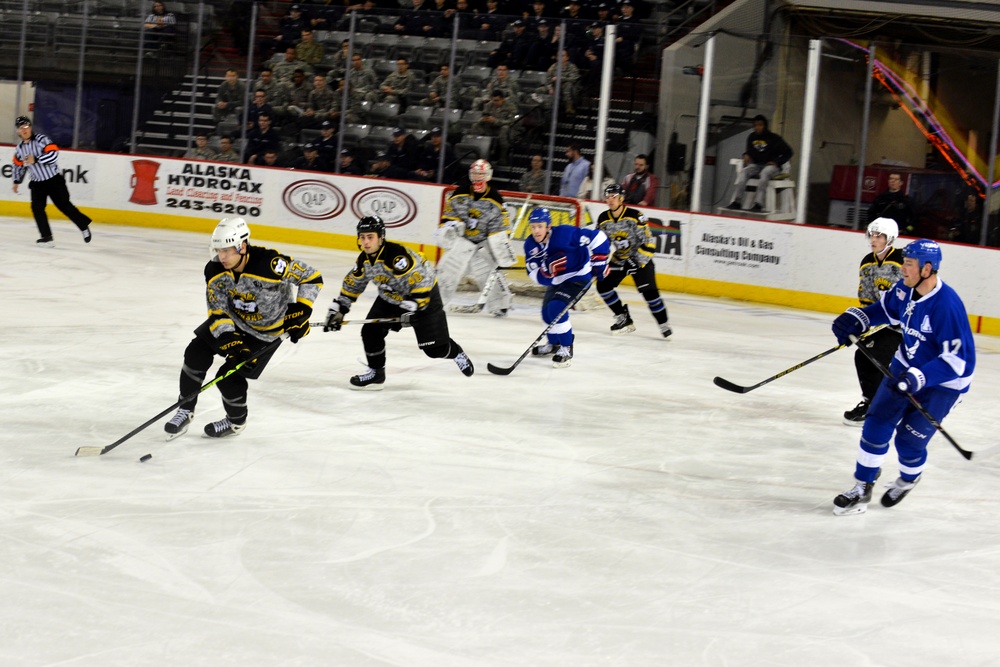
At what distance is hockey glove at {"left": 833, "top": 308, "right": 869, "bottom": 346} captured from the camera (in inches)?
187

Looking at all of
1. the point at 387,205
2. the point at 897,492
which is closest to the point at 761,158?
the point at 387,205

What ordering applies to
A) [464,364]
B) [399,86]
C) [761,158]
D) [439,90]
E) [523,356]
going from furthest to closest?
[399,86] < [439,90] < [761,158] < [523,356] < [464,364]

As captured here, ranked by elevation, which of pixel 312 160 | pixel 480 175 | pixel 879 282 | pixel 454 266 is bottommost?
pixel 454 266

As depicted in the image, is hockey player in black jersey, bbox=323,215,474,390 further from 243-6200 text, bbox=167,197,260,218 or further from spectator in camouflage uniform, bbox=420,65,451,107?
243-6200 text, bbox=167,197,260,218

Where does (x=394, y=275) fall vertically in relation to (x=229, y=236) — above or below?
below

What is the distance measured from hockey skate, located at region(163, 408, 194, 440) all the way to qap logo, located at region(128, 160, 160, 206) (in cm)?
869

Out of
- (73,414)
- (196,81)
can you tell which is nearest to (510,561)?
(73,414)

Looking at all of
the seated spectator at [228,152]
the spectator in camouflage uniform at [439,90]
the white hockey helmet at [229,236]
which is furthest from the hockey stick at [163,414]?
the seated spectator at [228,152]

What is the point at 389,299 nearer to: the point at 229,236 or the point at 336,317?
the point at 336,317

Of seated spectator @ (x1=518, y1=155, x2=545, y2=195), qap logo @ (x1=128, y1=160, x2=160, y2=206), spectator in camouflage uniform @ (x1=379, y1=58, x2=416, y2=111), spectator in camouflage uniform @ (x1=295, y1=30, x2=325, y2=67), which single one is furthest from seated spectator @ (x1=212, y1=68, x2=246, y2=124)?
seated spectator @ (x1=518, y1=155, x2=545, y2=195)

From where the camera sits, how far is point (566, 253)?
7184mm

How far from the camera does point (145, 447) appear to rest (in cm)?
478

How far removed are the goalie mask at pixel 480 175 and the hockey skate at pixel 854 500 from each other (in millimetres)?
4619

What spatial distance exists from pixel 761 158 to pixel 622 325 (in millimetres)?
3088
